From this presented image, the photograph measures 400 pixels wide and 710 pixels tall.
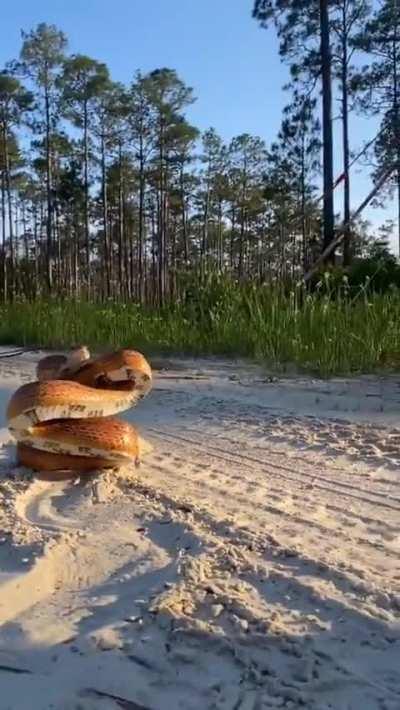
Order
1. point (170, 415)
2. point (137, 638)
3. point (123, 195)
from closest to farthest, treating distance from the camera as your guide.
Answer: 1. point (137, 638)
2. point (170, 415)
3. point (123, 195)

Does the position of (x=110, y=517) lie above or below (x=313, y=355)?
below

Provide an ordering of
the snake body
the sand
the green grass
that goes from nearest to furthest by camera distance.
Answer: the sand → the snake body → the green grass

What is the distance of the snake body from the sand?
0.34 ft

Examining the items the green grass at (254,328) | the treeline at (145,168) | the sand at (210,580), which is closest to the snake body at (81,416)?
the sand at (210,580)

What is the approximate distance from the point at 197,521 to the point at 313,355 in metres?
3.42

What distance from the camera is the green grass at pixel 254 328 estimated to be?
5492 mm

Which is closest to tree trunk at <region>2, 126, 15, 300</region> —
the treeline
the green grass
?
the treeline

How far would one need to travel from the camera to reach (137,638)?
151 centimetres

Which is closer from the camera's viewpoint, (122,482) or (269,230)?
(122,482)

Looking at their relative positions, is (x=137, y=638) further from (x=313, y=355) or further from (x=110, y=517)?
(x=313, y=355)

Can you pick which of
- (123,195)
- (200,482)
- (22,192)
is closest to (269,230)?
(123,195)

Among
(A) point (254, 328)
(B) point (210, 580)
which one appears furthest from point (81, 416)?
(A) point (254, 328)

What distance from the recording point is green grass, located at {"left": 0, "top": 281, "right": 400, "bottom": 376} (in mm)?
5492

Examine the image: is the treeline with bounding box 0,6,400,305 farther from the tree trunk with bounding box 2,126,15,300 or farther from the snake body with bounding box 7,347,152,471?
the snake body with bounding box 7,347,152,471
